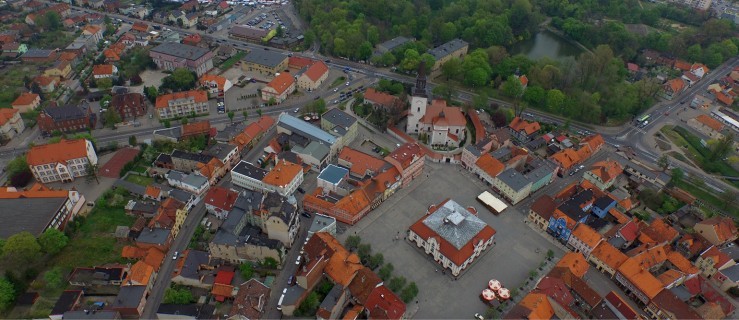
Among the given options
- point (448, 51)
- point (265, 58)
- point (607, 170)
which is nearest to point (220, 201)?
point (265, 58)

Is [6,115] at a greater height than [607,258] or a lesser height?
greater

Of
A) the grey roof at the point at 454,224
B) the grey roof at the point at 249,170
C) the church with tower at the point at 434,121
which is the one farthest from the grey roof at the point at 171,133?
the grey roof at the point at 454,224

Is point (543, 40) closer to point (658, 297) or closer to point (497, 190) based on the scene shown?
point (497, 190)

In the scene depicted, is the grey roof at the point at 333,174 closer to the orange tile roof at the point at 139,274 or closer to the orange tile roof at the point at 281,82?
the orange tile roof at the point at 139,274

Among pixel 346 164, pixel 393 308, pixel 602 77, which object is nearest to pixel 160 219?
pixel 346 164

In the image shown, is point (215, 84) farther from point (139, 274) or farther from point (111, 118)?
point (139, 274)
